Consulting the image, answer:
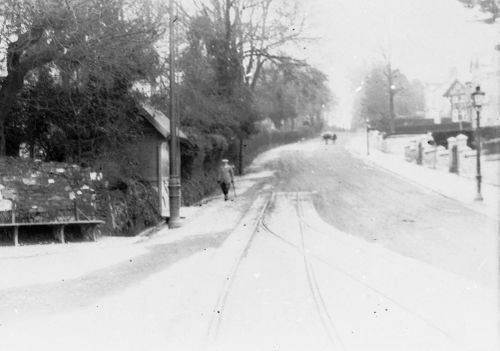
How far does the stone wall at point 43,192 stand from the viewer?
1359 cm

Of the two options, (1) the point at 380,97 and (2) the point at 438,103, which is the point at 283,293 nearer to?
(1) the point at 380,97

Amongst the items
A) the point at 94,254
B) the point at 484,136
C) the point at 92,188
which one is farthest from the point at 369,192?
the point at 484,136

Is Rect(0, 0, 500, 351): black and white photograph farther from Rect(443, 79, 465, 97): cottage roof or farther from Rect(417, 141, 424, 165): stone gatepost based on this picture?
Rect(443, 79, 465, 97): cottage roof

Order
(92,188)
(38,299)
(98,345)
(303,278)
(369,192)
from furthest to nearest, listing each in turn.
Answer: (369,192) → (92,188) → (303,278) → (38,299) → (98,345)

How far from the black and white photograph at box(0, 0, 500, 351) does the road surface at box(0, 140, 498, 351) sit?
0.14 feet

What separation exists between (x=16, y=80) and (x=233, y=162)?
74.5ft

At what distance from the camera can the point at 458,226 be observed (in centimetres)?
1659

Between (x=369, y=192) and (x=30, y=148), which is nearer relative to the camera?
(x=30, y=148)

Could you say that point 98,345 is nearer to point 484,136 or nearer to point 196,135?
point 196,135

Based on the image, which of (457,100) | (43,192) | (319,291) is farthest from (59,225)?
(457,100)

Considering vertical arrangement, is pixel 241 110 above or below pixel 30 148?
above

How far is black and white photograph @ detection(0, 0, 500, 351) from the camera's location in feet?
21.9

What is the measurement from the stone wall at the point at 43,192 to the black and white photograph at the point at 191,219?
4cm

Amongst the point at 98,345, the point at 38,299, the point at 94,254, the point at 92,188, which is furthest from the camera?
the point at 92,188
